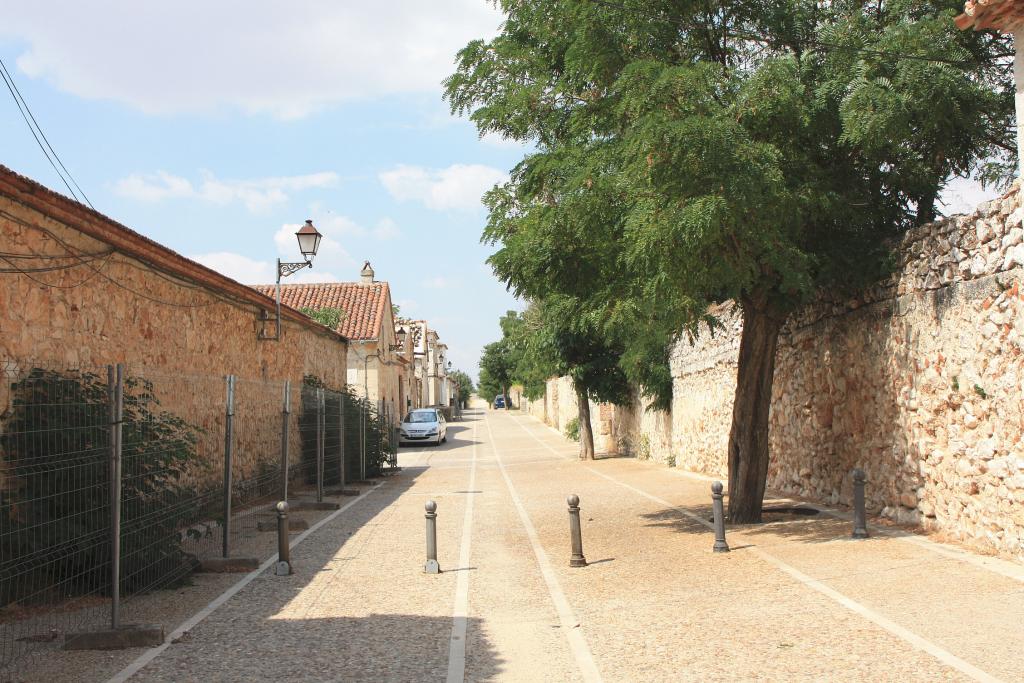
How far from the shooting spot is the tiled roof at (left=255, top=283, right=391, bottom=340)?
39344 mm

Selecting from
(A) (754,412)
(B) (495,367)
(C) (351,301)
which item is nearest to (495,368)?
(B) (495,367)

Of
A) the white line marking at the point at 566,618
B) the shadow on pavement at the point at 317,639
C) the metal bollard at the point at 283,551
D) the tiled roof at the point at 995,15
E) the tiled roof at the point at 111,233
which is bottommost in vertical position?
the white line marking at the point at 566,618

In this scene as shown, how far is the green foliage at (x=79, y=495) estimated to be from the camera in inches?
270

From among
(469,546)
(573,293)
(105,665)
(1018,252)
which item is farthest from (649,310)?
(105,665)

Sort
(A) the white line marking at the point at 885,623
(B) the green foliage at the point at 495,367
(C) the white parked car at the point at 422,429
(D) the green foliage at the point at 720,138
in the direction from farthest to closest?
(B) the green foliage at the point at 495,367 → (C) the white parked car at the point at 422,429 → (D) the green foliage at the point at 720,138 → (A) the white line marking at the point at 885,623

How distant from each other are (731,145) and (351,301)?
33.1 m

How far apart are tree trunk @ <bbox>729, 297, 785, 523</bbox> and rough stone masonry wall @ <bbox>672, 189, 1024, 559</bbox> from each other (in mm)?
1332

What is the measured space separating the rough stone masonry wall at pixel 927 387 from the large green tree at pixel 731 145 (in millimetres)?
905

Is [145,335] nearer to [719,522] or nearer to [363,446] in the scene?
[719,522]

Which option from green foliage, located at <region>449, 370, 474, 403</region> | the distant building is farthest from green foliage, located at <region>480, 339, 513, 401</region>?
the distant building

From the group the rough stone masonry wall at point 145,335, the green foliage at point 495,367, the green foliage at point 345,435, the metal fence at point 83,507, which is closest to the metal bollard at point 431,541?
the metal fence at point 83,507

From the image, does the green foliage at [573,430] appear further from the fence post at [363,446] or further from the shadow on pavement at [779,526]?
the shadow on pavement at [779,526]

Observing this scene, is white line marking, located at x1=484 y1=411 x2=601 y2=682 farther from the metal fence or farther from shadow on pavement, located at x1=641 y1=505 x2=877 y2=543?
the metal fence

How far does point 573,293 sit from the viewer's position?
39.4ft
